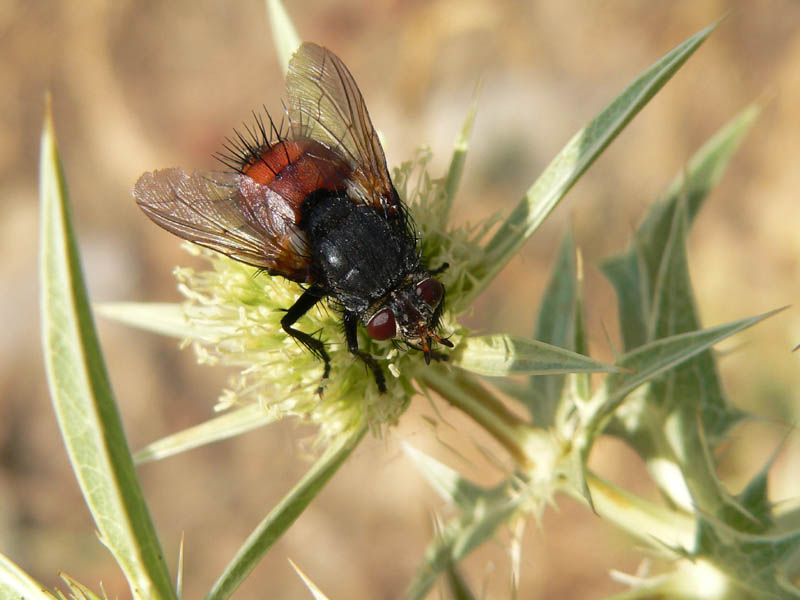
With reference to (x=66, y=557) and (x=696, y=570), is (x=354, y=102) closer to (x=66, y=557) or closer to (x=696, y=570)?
(x=696, y=570)

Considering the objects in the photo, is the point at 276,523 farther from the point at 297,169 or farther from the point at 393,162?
the point at 393,162

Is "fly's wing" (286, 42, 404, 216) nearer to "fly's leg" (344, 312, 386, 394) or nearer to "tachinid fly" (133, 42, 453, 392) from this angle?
"tachinid fly" (133, 42, 453, 392)

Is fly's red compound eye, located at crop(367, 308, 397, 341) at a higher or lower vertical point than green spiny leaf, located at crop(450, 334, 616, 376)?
higher

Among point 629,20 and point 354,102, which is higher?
point 354,102

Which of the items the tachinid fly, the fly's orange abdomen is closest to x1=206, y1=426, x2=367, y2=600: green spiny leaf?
the tachinid fly

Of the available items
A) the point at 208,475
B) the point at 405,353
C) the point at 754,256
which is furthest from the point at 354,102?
the point at 208,475

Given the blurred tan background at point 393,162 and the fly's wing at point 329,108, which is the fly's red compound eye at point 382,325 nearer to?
the fly's wing at point 329,108
